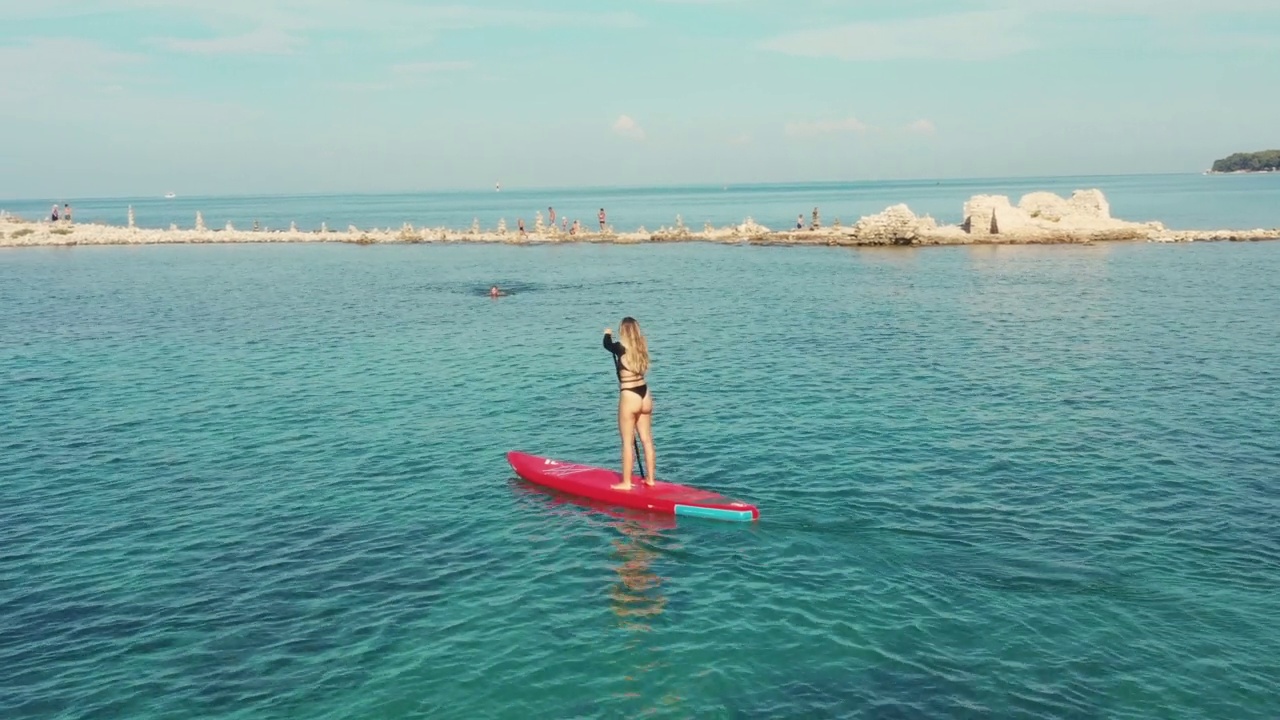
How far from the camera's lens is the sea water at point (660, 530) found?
482 inches

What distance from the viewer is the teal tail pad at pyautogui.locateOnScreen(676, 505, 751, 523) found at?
1773 cm

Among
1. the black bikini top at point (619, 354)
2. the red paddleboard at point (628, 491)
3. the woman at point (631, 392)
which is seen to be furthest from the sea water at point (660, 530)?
the black bikini top at point (619, 354)

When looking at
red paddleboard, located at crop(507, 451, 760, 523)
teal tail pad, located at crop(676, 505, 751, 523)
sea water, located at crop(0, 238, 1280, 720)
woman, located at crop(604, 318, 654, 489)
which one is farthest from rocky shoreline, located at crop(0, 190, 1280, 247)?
teal tail pad, located at crop(676, 505, 751, 523)

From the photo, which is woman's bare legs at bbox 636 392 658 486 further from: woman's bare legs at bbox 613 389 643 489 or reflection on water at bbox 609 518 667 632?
reflection on water at bbox 609 518 667 632

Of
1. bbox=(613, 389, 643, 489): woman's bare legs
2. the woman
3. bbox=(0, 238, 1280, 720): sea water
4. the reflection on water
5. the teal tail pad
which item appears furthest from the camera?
bbox=(613, 389, 643, 489): woman's bare legs

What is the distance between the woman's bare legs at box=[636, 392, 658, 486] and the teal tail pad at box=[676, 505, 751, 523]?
117 centimetres

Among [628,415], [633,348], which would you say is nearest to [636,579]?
[628,415]

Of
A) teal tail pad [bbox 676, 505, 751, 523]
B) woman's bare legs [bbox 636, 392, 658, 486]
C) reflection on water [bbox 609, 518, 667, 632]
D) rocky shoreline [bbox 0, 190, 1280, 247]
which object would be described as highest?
rocky shoreline [bbox 0, 190, 1280, 247]

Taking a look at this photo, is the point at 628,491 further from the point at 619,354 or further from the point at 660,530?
the point at 619,354

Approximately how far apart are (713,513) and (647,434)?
211cm

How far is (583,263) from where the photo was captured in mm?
75188

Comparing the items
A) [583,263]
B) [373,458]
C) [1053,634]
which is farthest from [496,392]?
[583,263]

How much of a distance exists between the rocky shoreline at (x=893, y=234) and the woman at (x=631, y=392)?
66916 mm

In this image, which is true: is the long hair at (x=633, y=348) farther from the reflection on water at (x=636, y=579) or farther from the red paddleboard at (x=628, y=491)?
the reflection on water at (x=636, y=579)
